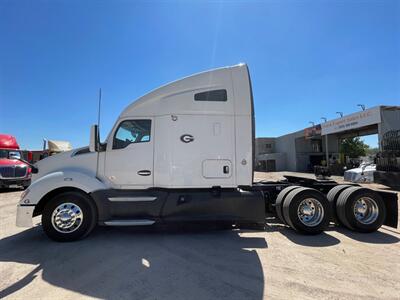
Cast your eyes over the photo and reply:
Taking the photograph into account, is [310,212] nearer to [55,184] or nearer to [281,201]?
[281,201]

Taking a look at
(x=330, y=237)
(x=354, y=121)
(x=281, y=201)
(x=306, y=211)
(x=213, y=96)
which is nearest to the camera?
(x=330, y=237)

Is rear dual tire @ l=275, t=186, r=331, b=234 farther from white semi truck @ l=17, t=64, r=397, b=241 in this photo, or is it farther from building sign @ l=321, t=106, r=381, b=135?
building sign @ l=321, t=106, r=381, b=135

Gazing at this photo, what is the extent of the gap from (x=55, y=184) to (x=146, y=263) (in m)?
2.54

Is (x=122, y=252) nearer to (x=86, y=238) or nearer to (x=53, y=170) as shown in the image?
(x=86, y=238)

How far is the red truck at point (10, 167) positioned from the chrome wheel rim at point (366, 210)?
14.8 m

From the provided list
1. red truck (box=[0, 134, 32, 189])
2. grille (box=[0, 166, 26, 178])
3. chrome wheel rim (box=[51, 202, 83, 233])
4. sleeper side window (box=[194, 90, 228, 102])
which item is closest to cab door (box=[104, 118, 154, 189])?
chrome wheel rim (box=[51, 202, 83, 233])

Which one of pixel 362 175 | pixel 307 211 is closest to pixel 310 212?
pixel 307 211

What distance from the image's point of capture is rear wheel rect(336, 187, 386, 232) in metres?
5.65

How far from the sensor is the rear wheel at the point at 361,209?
565 cm

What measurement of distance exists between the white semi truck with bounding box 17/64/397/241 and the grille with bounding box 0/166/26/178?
11.0 metres

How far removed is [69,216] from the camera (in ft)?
16.8

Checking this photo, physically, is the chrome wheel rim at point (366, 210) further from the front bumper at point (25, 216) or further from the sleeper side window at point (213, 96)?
the front bumper at point (25, 216)

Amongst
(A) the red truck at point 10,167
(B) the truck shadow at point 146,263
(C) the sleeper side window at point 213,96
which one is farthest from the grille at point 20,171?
(C) the sleeper side window at point 213,96

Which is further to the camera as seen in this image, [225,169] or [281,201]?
[281,201]
